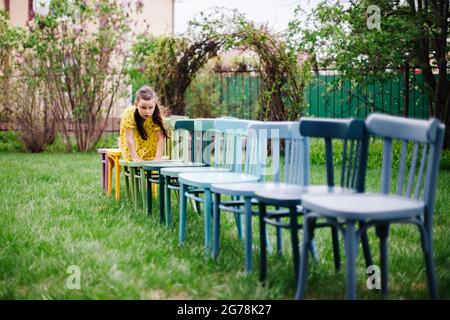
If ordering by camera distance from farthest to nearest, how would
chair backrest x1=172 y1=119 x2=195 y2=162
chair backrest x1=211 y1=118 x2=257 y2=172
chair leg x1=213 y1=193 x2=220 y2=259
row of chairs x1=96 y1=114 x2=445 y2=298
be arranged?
chair backrest x1=172 y1=119 x2=195 y2=162, chair backrest x1=211 y1=118 x2=257 y2=172, chair leg x1=213 y1=193 x2=220 y2=259, row of chairs x1=96 y1=114 x2=445 y2=298

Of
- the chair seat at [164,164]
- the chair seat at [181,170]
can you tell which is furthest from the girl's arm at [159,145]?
the chair seat at [181,170]

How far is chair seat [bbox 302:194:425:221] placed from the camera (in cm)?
283

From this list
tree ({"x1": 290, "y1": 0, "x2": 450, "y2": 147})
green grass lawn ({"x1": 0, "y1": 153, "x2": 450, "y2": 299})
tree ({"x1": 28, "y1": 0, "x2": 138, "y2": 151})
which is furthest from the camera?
tree ({"x1": 28, "y1": 0, "x2": 138, "y2": 151})

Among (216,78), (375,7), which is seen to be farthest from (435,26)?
(216,78)

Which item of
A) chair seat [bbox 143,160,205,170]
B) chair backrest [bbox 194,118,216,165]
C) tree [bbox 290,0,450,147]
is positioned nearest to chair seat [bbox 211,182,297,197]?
chair backrest [bbox 194,118,216,165]

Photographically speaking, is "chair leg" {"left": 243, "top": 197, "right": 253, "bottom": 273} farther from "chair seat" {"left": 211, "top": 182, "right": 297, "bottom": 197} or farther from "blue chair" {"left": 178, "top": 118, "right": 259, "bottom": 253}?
"blue chair" {"left": 178, "top": 118, "right": 259, "bottom": 253}

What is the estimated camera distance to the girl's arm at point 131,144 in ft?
20.3

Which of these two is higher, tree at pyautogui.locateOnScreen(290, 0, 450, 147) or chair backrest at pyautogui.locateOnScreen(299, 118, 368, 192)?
tree at pyautogui.locateOnScreen(290, 0, 450, 147)

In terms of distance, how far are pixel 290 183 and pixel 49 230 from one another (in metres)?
2.11

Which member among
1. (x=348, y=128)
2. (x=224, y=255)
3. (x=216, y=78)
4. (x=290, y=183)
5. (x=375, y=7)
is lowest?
(x=224, y=255)

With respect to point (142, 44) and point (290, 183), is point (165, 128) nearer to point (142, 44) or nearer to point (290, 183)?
point (290, 183)

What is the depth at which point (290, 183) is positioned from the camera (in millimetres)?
4203

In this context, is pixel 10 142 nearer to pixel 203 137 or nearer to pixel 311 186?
pixel 203 137

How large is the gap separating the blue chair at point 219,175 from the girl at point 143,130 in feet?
4.27
